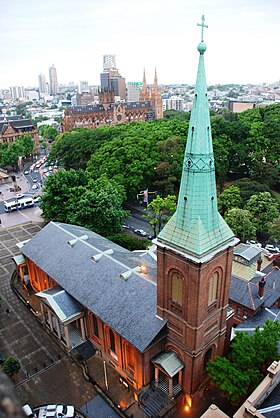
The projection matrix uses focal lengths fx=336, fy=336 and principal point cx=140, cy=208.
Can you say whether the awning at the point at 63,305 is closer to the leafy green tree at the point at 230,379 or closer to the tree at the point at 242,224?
the leafy green tree at the point at 230,379

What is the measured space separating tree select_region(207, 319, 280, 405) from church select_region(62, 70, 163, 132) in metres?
136

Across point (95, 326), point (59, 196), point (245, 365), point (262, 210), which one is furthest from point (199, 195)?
point (59, 196)

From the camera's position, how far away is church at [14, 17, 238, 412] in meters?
24.2

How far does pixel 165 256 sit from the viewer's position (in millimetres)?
26422

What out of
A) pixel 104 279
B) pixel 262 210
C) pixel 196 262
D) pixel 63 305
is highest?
pixel 196 262

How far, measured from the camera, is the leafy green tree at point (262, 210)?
56812 mm

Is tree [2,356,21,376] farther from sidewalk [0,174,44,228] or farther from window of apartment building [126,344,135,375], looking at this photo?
sidewalk [0,174,44,228]

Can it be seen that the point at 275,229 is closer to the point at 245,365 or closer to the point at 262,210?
the point at 262,210

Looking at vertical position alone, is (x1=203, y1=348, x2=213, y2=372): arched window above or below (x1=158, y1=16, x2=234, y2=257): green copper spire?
below

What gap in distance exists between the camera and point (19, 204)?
77.4 m

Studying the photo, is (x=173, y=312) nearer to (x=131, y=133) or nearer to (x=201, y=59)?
(x=201, y=59)

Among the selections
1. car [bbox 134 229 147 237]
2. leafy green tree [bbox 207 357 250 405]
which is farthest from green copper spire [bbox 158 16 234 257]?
car [bbox 134 229 147 237]

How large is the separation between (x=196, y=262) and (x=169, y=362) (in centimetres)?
1027

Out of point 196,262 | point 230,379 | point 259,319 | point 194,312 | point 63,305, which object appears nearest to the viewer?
point 196,262
